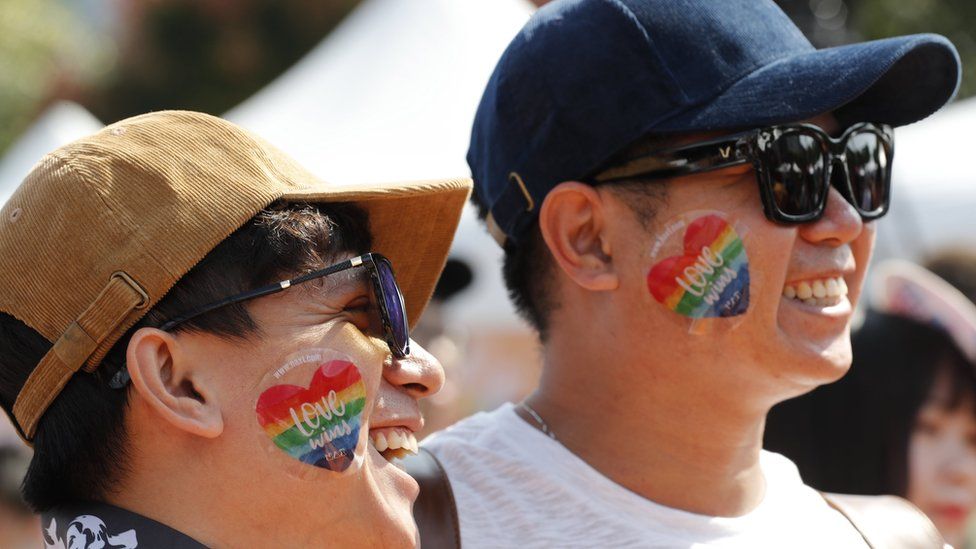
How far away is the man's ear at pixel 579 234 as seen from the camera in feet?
8.82

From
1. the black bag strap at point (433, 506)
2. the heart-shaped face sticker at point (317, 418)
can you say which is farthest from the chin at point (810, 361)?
the heart-shaped face sticker at point (317, 418)

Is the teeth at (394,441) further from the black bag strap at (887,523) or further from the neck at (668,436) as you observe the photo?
the black bag strap at (887,523)

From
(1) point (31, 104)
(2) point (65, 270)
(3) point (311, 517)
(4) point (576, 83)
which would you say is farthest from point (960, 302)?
(1) point (31, 104)

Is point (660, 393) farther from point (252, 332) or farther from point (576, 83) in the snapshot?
point (252, 332)

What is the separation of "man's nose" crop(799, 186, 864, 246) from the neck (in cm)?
37

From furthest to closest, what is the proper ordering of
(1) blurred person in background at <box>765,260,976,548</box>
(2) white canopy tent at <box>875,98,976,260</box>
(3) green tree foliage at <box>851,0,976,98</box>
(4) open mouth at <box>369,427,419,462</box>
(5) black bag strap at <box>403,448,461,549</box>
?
(3) green tree foliage at <box>851,0,976,98</box> → (2) white canopy tent at <box>875,98,976,260</box> → (1) blurred person in background at <box>765,260,976,548</box> → (5) black bag strap at <box>403,448,461,549</box> → (4) open mouth at <box>369,427,419,462</box>

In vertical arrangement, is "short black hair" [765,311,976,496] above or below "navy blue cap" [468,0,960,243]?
below

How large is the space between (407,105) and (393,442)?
4.92 metres

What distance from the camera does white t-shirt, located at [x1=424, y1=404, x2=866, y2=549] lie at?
8.23 feet

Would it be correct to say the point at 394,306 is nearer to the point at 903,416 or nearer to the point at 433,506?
the point at 433,506

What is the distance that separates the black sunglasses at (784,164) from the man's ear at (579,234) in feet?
0.29

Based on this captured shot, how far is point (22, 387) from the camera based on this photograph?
2064mm

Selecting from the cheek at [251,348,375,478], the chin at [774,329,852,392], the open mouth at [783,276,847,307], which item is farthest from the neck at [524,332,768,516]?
the cheek at [251,348,375,478]

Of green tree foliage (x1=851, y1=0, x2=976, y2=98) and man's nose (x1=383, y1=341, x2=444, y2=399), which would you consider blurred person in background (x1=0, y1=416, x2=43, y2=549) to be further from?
green tree foliage (x1=851, y1=0, x2=976, y2=98)
